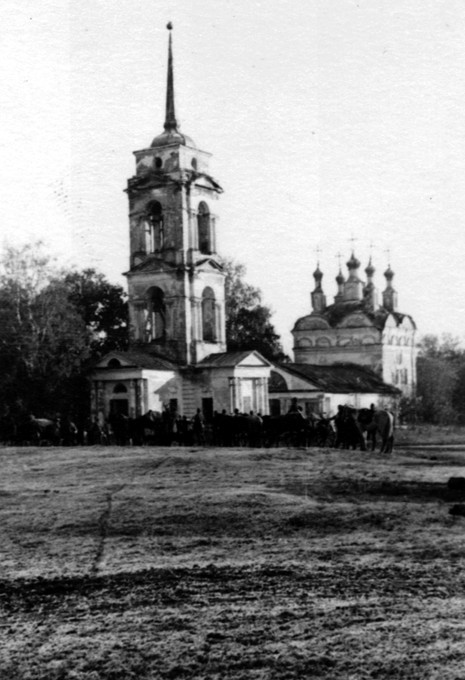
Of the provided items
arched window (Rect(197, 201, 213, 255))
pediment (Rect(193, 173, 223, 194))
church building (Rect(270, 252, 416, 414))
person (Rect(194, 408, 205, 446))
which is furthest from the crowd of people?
church building (Rect(270, 252, 416, 414))

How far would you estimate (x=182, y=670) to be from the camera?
6227 millimetres

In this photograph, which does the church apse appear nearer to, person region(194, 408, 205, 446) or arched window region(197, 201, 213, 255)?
arched window region(197, 201, 213, 255)

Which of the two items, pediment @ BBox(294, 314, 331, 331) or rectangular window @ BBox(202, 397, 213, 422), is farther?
pediment @ BBox(294, 314, 331, 331)

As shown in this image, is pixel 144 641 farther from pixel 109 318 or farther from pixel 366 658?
pixel 109 318

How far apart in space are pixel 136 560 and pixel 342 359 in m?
48.0

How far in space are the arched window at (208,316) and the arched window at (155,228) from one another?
313 centimetres

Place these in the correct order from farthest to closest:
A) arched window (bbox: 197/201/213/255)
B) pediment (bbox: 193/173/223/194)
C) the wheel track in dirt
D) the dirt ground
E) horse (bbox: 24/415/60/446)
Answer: arched window (bbox: 197/201/213/255), pediment (bbox: 193/173/223/194), horse (bbox: 24/415/60/446), the wheel track in dirt, the dirt ground

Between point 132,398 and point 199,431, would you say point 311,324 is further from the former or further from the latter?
point 199,431

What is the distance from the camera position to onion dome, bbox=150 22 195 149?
42062 millimetres

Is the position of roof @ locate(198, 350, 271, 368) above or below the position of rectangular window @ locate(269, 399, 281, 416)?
above

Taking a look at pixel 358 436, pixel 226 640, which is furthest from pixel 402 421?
pixel 226 640

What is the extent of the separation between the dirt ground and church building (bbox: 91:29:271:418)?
23513mm

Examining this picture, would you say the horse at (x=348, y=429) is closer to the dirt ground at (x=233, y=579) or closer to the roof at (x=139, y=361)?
the dirt ground at (x=233, y=579)

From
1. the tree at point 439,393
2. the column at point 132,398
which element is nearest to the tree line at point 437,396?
the tree at point 439,393
